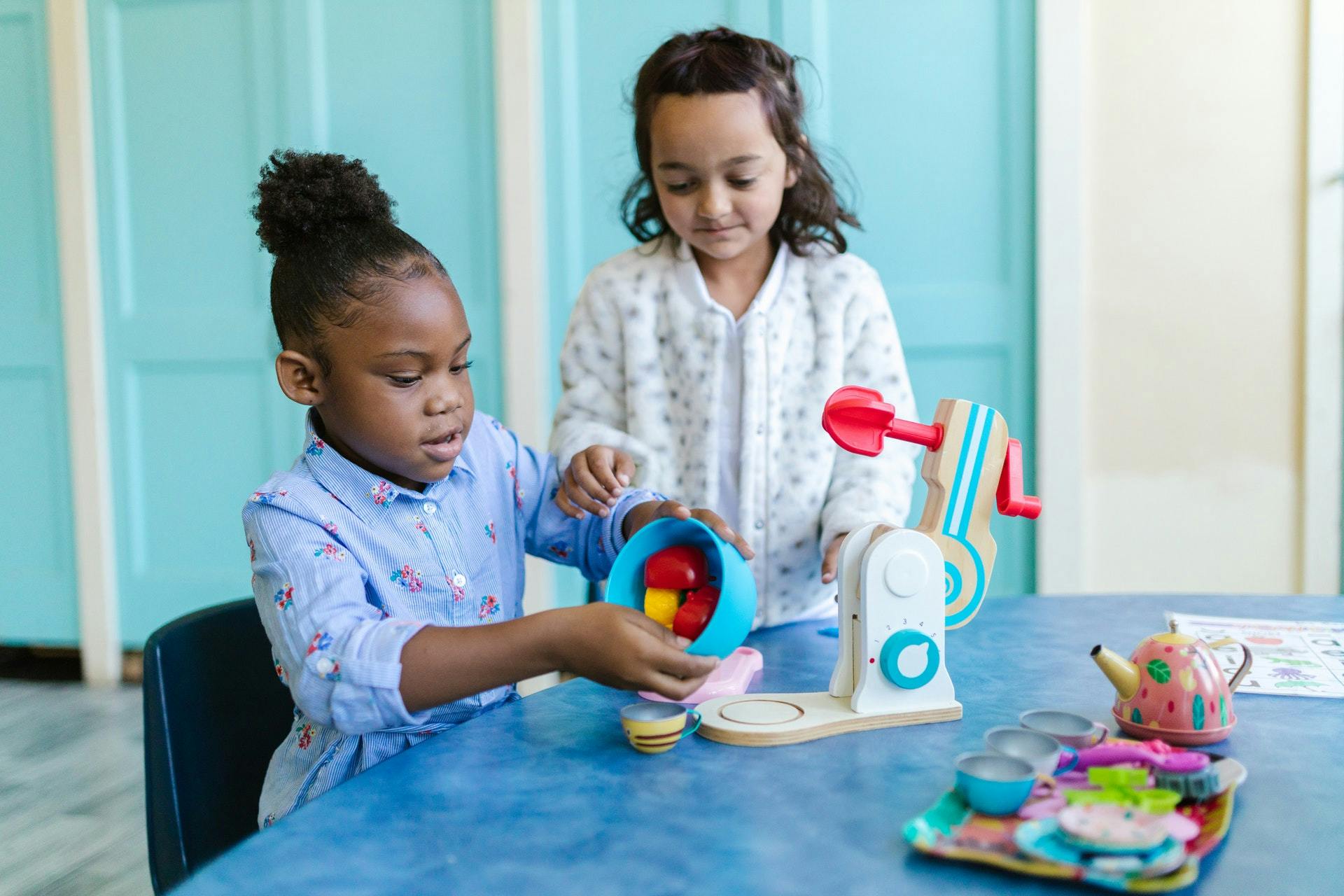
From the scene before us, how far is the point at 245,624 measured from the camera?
3.33ft

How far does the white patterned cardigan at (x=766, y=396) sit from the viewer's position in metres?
1.42

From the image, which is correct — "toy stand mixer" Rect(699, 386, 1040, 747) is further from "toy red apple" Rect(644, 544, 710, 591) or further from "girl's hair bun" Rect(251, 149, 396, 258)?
"girl's hair bun" Rect(251, 149, 396, 258)

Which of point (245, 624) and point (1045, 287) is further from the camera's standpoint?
point (1045, 287)

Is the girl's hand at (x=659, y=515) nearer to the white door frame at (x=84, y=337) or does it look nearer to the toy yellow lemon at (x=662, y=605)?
the toy yellow lemon at (x=662, y=605)

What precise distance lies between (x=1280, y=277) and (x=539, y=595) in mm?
1788

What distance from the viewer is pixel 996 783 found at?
0.61 meters

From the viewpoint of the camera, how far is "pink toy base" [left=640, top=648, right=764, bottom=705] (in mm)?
885

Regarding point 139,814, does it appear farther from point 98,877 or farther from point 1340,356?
point 1340,356

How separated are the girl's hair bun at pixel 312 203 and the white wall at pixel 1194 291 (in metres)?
1.78

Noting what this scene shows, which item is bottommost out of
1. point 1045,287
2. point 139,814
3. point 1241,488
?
point 139,814

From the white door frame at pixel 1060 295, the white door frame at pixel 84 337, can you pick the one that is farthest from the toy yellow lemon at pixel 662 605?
the white door frame at pixel 84 337

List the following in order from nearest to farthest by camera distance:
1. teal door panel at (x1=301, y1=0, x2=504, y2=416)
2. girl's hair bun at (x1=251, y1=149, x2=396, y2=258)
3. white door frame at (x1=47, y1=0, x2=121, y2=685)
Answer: girl's hair bun at (x1=251, y1=149, x2=396, y2=258) → teal door panel at (x1=301, y1=0, x2=504, y2=416) → white door frame at (x1=47, y1=0, x2=121, y2=685)

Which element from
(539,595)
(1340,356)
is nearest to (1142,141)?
(1340,356)

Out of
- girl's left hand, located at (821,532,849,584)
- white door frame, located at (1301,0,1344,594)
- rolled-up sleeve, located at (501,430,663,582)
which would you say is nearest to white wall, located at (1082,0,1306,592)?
white door frame, located at (1301,0,1344,594)
